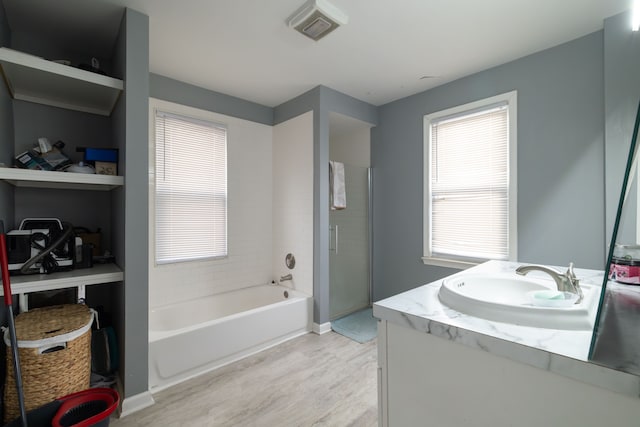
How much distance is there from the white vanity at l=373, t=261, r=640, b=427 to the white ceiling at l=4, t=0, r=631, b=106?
1890 millimetres

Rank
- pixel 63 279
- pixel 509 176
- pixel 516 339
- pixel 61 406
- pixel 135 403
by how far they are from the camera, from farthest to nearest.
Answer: pixel 509 176
pixel 135 403
pixel 63 279
pixel 61 406
pixel 516 339

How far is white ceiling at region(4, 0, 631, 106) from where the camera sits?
1.83 metres

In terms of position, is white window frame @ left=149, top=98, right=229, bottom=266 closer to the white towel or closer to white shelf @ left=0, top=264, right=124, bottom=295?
white shelf @ left=0, top=264, right=124, bottom=295

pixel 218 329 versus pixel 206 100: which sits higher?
pixel 206 100

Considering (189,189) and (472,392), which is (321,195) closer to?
(189,189)

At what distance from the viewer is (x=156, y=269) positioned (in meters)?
2.73

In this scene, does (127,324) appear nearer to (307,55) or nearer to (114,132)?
(114,132)

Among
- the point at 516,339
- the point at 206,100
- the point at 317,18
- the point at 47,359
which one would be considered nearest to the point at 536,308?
the point at 516,339

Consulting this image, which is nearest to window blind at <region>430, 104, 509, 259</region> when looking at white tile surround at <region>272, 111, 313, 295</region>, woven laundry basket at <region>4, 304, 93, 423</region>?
white tile surround at <region>272, 111, 313, 295</region>

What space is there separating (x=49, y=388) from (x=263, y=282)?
7.05 ft

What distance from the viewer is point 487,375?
2.56 feet

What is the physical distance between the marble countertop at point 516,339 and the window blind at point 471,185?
1.98 m

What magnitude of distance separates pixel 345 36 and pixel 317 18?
340 millimetres

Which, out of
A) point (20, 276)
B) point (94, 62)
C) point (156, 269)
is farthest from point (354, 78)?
point (20, 276)
